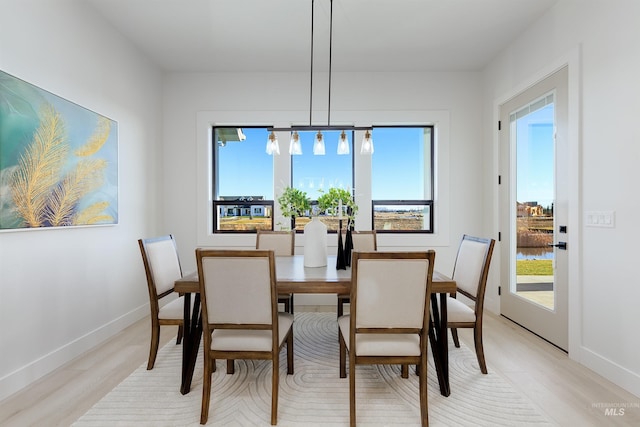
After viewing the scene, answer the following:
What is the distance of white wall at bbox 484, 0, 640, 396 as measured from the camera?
210 cm

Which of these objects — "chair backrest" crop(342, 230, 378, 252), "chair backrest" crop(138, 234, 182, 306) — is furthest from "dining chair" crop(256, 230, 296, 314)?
"chair backrest" crop(138, 234, 182, 306)

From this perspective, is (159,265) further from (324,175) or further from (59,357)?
(324,175)

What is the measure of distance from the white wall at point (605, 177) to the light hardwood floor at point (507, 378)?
0.19 meters

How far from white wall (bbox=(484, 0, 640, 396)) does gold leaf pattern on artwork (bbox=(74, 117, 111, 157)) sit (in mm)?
3840

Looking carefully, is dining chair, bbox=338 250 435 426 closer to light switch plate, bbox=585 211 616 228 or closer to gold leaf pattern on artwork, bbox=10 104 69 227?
light switch plate, bbox=585 211 616 228

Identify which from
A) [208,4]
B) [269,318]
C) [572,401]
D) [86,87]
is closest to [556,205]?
[572,401]

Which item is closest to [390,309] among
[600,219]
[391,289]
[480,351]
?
[391,289]

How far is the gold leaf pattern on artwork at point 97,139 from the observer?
2697 millimetres

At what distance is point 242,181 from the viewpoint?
14.0ft

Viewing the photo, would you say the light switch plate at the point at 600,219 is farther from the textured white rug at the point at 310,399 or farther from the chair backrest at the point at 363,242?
the chair backrest at the point at 363,242

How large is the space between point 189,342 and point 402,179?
309cm

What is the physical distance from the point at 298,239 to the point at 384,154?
1527 millimetres

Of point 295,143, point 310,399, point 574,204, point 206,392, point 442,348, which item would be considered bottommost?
point 310,399

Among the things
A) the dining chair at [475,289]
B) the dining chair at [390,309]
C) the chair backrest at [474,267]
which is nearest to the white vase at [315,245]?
the dining chair at [390,309]
